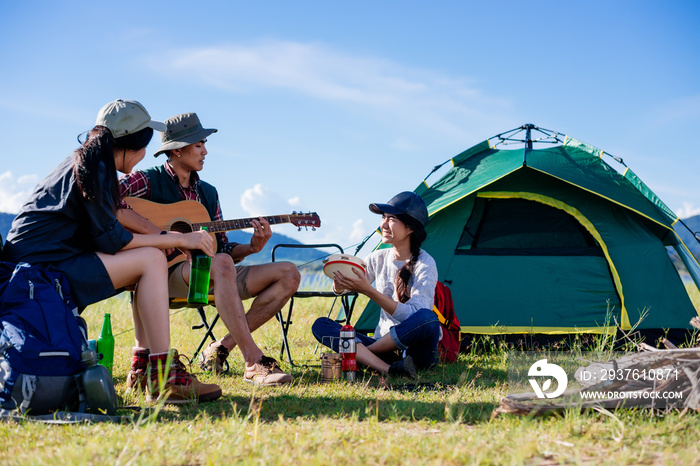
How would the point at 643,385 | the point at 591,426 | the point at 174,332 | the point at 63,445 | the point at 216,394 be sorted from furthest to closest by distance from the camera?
the point at 174,332
the point at 216,394
the point at 643,385
the point at 591,426
the point at 63,445

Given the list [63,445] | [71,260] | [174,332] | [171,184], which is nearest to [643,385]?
[63,445]

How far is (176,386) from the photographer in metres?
2.94

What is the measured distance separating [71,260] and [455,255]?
125 inches

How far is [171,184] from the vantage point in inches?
157

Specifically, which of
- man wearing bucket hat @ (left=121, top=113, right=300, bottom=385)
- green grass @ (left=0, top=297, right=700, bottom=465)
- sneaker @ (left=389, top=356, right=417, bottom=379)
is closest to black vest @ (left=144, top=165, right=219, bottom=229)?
man wearing bucket hat @ (left=121, top=113, right=300, bottom=385)

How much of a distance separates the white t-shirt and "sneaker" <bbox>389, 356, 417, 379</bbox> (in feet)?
0.88

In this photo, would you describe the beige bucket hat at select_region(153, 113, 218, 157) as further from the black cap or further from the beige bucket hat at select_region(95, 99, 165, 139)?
the black cap

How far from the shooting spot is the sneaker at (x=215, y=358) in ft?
12.8

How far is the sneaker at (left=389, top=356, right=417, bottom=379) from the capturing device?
3.69 meters

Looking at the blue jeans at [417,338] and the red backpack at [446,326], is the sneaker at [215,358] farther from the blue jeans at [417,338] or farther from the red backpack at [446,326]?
the red backpack at [446,326]

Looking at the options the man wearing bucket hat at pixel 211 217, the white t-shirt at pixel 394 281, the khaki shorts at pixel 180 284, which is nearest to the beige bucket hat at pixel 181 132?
the man wearing bucket hat at pixel 211 217

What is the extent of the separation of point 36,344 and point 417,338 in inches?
81.7

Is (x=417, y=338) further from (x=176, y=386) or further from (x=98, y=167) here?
(x=98, y=167)

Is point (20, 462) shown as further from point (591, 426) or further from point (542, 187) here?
point (542, 187)
